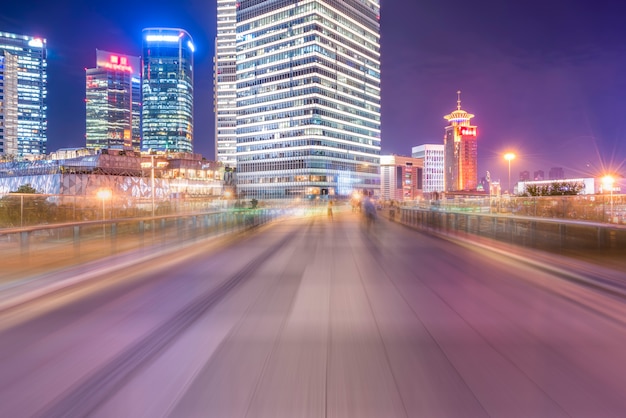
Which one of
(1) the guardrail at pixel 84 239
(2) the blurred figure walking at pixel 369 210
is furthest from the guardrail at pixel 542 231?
(1) the guardrail at pixel 84 239

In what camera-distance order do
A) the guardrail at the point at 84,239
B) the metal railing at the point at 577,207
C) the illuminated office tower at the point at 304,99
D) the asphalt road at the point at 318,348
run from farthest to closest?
the illuminated office tower at the point at 304,99
the metal railing at the point at 577,207
the guardrail at the point at 84,239
the asphalt road at the point at 318,348

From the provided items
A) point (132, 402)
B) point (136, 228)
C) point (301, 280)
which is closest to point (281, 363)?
point (132, 402)

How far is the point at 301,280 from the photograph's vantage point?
9.72 metres

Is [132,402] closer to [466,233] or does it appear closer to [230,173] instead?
[466,233]

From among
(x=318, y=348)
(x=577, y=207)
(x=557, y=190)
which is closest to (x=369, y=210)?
(x=577, y=207)

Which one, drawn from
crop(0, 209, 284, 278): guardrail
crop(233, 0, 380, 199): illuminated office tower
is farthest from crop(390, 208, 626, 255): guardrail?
crop(233, 0, 380, 199): illuminated office tower

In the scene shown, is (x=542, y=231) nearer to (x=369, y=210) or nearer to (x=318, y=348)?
(x=318, y=348)

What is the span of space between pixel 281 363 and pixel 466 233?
1758 cm

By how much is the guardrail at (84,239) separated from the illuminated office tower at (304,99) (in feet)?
413

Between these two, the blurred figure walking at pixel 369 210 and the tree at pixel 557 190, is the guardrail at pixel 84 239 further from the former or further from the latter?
the tree at pixel 557 190

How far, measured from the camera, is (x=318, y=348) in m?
5.09

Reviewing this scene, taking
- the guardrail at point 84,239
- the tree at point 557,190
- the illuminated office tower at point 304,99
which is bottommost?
the guardrail at point 84,239

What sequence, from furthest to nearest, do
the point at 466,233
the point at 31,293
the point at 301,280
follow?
the point at 466,233 < the point at 301,280 < the point at 31,293

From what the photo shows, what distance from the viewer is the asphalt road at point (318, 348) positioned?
366 centimetres
